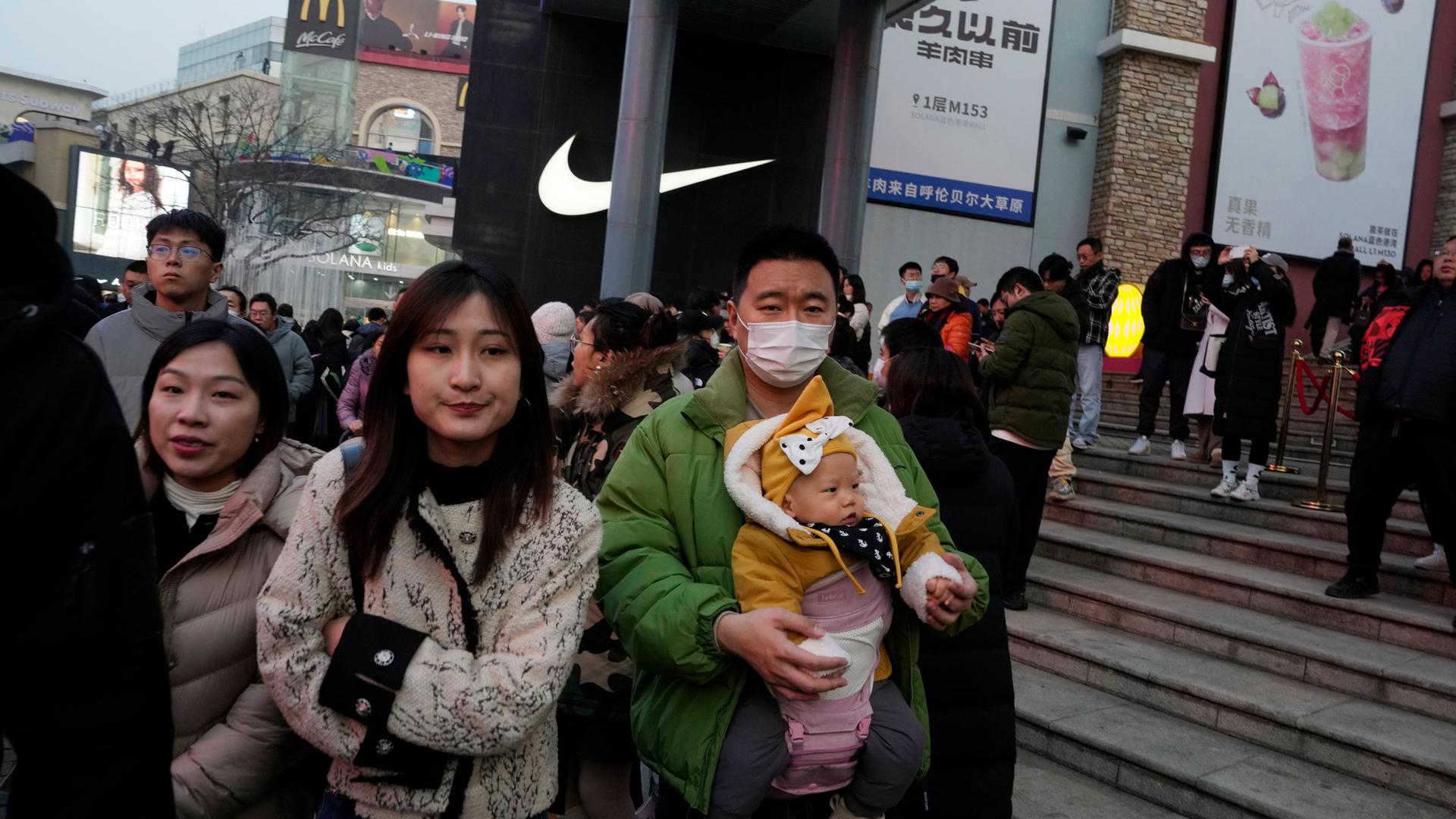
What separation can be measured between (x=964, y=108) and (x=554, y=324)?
12.7 meters

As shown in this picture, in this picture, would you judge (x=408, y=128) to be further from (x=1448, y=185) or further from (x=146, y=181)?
(x=1448, y=185)

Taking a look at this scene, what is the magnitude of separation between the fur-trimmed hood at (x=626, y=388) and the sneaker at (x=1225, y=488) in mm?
5639

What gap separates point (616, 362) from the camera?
358 cm

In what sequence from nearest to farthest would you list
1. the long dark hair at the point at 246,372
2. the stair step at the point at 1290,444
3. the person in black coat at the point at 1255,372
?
the long dark hair at the point at 246,372 → the person in black coat at the point at 1255,372 → the stair step at the point at 1290,444

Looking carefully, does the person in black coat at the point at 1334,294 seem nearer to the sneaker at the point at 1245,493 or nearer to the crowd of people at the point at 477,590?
the sneaker at the point at 1245,493

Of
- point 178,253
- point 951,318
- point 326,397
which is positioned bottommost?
point 326,397

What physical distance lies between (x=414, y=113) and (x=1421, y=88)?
6109cm

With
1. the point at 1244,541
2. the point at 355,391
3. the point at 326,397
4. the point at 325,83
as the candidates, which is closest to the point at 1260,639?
the point at 1244,541

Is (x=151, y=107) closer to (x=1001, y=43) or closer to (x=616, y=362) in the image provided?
(x=1001, y=43)

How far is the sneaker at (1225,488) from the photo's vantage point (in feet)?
25.2

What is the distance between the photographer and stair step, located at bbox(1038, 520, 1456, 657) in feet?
17.5

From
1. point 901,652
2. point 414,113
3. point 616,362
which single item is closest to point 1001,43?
point 616,362

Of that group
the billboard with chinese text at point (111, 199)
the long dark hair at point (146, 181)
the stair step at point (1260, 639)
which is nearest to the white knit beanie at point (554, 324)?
the stair step at point (1260, 639)

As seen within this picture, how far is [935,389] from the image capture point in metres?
3.79
